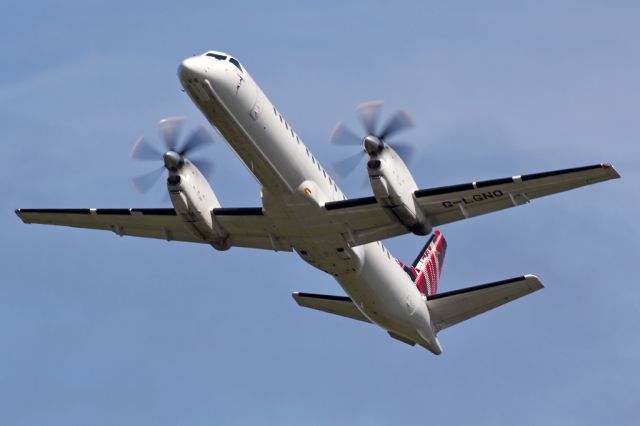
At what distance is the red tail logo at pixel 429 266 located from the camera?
38.2 m

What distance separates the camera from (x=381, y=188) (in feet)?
103

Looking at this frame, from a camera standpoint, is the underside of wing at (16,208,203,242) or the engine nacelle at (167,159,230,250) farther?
the underside of wing at (16,208,203,242)

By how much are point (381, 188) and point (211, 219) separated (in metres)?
5.62

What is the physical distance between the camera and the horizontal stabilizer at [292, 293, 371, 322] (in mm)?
37594

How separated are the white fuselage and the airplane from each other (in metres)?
0.03

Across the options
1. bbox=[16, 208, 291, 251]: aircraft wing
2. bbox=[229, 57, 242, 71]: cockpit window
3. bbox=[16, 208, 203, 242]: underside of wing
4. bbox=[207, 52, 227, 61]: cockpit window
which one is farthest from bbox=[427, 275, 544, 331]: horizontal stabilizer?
bbox=[207, 52, 227, 61]: cockpit window

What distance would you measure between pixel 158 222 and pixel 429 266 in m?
9.69

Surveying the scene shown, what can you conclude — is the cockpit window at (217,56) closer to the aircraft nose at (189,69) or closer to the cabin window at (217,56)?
the cabin window at (217,56)

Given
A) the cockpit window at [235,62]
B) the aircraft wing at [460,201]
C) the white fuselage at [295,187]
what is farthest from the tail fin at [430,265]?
the cockpit window at [235,62]

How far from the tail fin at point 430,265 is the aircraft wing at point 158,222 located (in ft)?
20.0

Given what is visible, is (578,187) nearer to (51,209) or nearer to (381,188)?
(381,188)

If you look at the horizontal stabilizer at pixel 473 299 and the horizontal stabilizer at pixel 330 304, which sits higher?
the horizontal stabilizer at pixel 330 304

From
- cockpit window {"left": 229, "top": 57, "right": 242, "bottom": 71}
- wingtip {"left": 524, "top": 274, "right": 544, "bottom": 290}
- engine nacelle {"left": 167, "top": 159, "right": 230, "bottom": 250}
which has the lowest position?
wingtip {"left": 524, "top": 274, "right": 544, "bottom": 290}

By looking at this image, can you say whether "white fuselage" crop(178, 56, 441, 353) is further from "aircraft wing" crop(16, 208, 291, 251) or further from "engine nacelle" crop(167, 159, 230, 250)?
"engine nacelle" crop(167, 159, 230, 250)
